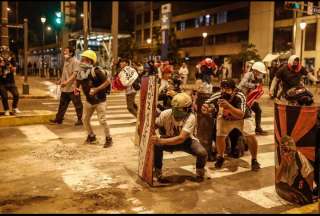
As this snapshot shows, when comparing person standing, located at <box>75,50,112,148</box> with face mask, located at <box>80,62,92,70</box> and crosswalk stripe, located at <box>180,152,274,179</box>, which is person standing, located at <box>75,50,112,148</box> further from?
crosswalk stripe, located at <box>180,152,274,179</box>

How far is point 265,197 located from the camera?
5.21 m

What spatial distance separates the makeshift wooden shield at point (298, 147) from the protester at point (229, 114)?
128cm

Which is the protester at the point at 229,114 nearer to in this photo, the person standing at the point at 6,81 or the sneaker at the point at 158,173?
the sneaker at the point at 158,173

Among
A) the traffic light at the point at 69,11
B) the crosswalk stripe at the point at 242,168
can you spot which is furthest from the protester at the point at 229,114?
the traffic light at the point at 69,11

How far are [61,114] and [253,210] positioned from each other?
6.90 m

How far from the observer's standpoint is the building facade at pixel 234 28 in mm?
42781

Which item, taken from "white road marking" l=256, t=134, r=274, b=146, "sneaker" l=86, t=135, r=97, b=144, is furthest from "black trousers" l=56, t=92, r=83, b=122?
"white road marking" l=256, t=134, r=274, b=146

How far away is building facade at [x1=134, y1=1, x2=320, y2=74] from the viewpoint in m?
42.8

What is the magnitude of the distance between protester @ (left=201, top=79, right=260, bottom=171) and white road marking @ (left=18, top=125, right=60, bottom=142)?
388 cm

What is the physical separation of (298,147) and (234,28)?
2126 inches

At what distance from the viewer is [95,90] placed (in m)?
7.87

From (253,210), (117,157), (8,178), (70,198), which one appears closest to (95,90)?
(117,157)

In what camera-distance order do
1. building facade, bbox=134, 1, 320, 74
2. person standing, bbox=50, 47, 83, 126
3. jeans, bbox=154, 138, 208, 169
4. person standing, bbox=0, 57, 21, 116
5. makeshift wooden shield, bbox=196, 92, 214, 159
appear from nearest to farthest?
jeans, bbox=154, 138, 208, 169 < makeshift wooden shield, bbox=196, 92, 214, 159 < person standing, bbox=50, 47, 83, 126 < person standing, bbox=0, 57, 21, 116 < building facade, bbox=134, 1, 320, 74

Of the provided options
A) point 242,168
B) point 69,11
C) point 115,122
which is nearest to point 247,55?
point 69,11
